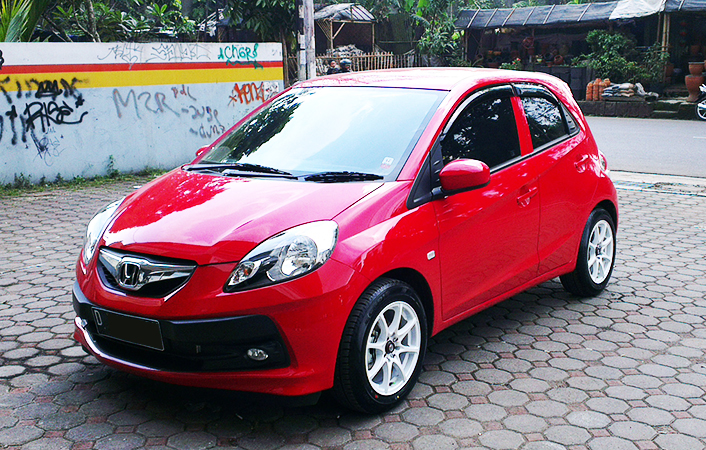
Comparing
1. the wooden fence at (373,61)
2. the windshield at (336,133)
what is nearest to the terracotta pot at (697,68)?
the wooden fence at (373,61)

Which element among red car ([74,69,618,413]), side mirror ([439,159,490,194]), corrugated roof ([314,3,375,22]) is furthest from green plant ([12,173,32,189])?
corrugated roof ([314,3,375,22])

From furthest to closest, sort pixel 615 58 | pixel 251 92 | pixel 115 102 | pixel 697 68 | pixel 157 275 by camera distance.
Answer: pixel 615 58 < pixel 697 68 < pixel 251 92 < pixel 115 102 < pixel 157 275

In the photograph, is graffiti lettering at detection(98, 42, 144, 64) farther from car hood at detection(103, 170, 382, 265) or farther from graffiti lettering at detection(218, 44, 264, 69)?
car hood at detection(103, 170, 382, 265)

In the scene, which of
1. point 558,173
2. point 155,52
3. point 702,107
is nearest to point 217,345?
point 558,173

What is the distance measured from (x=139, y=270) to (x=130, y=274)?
69mm

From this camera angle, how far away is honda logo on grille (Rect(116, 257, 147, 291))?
3.33m

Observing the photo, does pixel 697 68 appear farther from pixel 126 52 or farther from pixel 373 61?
pixel 126 52

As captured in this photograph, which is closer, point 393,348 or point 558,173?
point 393,348

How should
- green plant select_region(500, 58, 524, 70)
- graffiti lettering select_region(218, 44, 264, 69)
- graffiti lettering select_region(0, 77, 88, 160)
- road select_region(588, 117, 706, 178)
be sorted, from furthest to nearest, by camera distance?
green plant select_region(500, 58, 524, 70), graffiti lettering select_region(218, 44, 264, 69), road select_region(588, 117, 706, 178), graffiti lettering select_region(0, 77, 88, 160)

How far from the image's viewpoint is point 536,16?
27.3 metres

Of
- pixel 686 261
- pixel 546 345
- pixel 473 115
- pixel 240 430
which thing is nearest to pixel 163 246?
pixel 240 430

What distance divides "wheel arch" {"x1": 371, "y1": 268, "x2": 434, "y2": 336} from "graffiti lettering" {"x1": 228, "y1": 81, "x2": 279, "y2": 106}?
9.21 meters

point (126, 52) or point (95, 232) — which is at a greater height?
point (126, 52)

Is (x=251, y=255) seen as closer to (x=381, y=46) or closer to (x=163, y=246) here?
(x=163, y=246)
